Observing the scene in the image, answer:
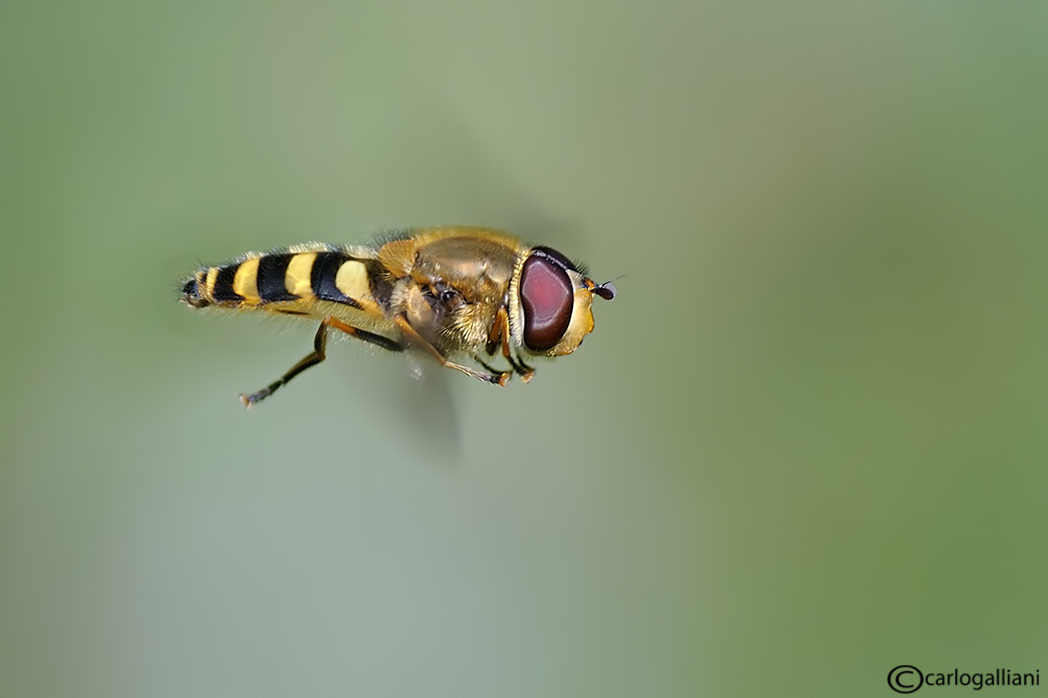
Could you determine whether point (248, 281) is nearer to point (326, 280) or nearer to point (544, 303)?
point (326, 280)

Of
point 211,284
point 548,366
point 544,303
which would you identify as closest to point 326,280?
point 211,284

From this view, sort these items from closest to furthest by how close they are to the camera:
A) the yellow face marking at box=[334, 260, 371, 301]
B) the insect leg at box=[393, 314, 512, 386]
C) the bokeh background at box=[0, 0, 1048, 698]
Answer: the insect leg at box=[393, 314, 512, 386]
the yellow face marking at box=[334, 260, 371, 301]
the bokeh background at box=[0, 0, 1048, 698]

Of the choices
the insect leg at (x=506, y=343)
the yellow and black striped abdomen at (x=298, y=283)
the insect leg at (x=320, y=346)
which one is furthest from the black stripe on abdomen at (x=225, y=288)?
the insect leg at (x=506, y=343)

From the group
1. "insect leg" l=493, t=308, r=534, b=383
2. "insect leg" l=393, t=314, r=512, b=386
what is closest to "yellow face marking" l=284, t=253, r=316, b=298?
"insect leg" l=393, t=314, r=512, b=386

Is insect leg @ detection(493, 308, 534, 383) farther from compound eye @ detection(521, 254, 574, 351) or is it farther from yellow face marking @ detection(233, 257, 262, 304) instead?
Result: yellow face marking @ detection(233, 257, 262, 304)

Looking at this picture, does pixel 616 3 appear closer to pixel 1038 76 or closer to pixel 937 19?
pixel 937 19

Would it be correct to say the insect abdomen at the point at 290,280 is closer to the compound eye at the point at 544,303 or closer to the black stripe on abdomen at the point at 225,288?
the black stripe on abdomen at the point at 225,288
